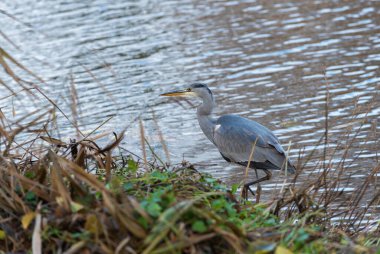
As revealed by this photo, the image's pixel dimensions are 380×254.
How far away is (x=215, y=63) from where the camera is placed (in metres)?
11.8

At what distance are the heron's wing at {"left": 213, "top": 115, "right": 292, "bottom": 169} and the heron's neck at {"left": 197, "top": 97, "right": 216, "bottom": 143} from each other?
0.68 ft

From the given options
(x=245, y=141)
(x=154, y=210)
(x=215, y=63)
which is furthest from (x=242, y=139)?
(x=215, y=63)

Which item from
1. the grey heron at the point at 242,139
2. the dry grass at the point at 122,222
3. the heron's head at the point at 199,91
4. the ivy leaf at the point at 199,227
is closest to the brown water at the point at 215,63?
the grey heron at the point at 242,139

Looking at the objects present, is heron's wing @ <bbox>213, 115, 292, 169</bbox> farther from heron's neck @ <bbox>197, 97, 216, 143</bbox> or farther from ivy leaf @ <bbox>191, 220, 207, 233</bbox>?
ivy leaf @ <bbox>191, 220, 207, 233</bbox>

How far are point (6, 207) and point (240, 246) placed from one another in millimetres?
1230

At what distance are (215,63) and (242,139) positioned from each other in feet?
15.9

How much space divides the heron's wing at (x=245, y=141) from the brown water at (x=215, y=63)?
0.39 metres

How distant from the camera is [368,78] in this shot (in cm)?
1004

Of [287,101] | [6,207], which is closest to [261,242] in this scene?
[6,207]

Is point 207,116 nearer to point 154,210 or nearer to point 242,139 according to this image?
point 242,139

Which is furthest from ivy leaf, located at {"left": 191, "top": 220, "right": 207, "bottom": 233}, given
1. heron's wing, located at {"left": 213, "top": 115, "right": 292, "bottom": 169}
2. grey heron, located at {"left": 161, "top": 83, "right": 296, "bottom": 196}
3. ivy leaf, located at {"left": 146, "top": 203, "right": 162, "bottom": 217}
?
heron's wing, located at {"left": 213, "top": 115, "right": 292, "bottom": 169}

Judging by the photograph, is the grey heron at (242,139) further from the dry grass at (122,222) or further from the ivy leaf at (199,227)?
the ivy leaf at (199,227)

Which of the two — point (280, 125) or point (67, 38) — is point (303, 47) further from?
point (67, 38)

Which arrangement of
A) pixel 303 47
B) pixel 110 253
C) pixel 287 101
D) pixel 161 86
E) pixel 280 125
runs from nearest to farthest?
pixel 110 253 < pixel 280 125 < pixel 287 101 < pixel 161 86 < pixel 303 47
